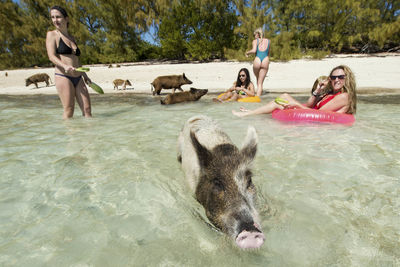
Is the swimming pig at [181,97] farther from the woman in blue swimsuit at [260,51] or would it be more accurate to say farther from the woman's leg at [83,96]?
the woman's leg at [83,96]

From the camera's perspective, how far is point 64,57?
197 inches

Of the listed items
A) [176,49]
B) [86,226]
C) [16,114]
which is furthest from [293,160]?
[176,49]

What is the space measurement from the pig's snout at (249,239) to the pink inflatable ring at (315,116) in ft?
15.4

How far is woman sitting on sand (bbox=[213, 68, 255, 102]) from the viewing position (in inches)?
366

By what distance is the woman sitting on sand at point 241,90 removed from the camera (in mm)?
9305

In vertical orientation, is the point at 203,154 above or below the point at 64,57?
below

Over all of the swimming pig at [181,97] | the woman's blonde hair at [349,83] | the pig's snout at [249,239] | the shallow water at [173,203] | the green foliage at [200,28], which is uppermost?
the green foliage at [200,28]

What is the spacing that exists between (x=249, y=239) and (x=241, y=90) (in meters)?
8.50

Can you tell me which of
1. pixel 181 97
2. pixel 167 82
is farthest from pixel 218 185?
pixel 167 82

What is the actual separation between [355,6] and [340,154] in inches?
1117

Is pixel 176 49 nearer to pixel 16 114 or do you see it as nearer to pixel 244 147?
pixel 16 114

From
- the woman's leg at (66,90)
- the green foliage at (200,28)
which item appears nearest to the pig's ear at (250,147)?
the woman's leg at (66,90)

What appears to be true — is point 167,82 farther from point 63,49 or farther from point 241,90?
point 63,49

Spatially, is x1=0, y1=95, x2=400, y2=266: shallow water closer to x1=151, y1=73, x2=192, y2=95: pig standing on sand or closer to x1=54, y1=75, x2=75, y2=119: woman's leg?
x1=54, y1=75, x2=75, y2=119: woman's leg
